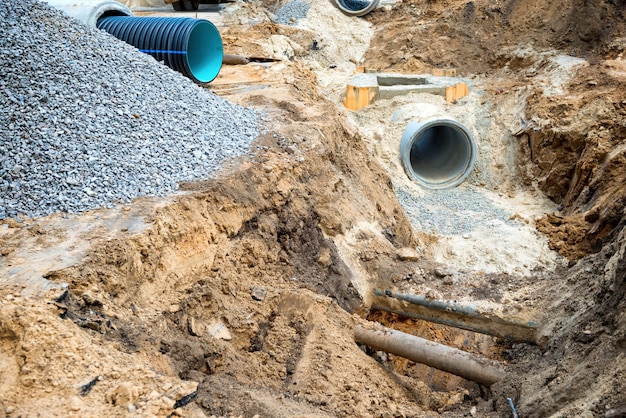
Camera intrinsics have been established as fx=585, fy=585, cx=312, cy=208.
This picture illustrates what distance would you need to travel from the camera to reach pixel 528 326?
5535mm

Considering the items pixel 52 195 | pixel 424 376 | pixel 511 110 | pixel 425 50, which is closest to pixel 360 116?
pixel 511 110

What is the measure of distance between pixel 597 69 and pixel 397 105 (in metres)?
3.95

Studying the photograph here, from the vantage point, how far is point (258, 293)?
17.4 feet

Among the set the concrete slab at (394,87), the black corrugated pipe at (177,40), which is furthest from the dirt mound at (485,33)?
the black corrugated pipe at (177,40)

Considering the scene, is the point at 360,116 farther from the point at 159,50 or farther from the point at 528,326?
the point at 528,326

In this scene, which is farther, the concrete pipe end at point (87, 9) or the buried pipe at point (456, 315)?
the concrete pipe end at point (87, 9)

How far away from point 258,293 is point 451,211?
629 centimetres

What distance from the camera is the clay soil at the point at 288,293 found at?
3465mm

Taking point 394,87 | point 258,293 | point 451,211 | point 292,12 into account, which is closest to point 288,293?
point 258,293

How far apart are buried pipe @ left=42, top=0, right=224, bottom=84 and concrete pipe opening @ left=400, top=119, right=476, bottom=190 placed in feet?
13.6

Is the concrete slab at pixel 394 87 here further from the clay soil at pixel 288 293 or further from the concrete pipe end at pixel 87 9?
the concrete pipe end at pixel 87 9

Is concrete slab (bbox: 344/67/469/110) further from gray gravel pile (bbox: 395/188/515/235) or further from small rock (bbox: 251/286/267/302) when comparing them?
small rock (bbox: 251/286/267/302)

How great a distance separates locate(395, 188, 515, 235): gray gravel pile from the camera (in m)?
10.1

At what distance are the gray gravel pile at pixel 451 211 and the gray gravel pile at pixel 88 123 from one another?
14.2 ft
